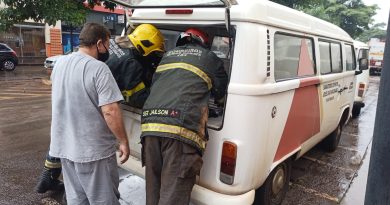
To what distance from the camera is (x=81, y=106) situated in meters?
2.54

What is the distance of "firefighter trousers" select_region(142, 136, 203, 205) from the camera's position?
7.93ft

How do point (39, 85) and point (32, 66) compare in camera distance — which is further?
point (32, 66)

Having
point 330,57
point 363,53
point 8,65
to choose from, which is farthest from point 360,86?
point 8,65

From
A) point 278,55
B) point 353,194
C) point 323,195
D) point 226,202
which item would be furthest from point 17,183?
point 353,194

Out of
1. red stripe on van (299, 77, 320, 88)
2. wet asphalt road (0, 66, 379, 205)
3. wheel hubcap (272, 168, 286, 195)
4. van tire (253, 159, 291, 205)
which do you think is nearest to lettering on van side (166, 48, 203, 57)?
red stripe on van (299, 77, 320, 88)

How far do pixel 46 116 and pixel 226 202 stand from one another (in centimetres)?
607

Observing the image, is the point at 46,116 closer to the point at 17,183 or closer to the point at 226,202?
the point at 17,183

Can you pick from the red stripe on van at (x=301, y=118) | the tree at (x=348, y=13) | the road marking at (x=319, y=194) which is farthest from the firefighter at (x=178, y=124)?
the tree at (x=348, y=13)

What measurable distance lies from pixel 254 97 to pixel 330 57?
7.99ft

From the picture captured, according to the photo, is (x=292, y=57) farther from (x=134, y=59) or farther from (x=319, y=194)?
(x=319, y=194)

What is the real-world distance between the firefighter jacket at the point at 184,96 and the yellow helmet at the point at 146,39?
18.1 inches

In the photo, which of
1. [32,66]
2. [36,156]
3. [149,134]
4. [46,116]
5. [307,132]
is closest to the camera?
[149,134]

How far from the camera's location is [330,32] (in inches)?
175

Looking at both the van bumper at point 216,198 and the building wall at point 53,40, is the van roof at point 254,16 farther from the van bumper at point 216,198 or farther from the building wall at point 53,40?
the building wall at point 53,40
